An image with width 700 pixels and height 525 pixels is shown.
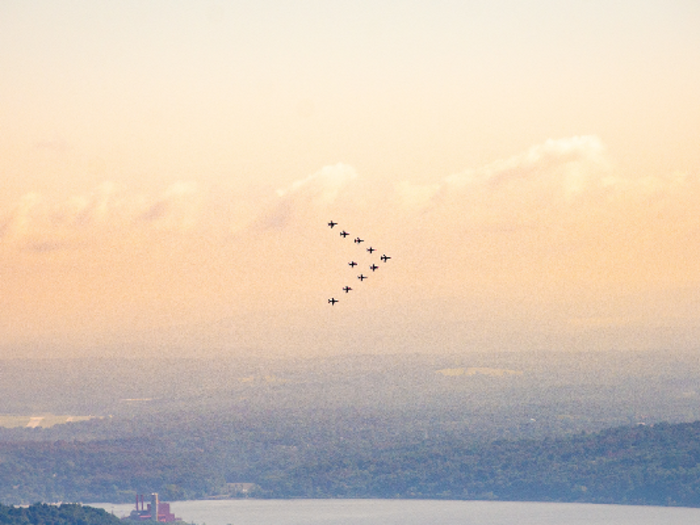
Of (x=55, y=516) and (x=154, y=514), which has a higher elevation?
(x=154, y=514)

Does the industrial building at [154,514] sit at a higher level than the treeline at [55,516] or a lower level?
higher

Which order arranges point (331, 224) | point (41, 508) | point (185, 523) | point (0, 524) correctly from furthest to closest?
point (185, 523) < point (41, 508) < point (0, 524) < point (331, 224)

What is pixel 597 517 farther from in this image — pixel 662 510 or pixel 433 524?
pixel 433 524

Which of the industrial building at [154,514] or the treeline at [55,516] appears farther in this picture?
the industrial building at [154,514]

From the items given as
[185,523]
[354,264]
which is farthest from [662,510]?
[354,264]

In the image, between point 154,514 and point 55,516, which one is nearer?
point 55,516

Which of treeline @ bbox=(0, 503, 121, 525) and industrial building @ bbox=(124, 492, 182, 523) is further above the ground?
industrial building @ bbox=(124, 492, 182, 523)

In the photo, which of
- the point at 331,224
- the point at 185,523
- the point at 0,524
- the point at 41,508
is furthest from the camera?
the point at 185,523

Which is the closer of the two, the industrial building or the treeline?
the treeline
